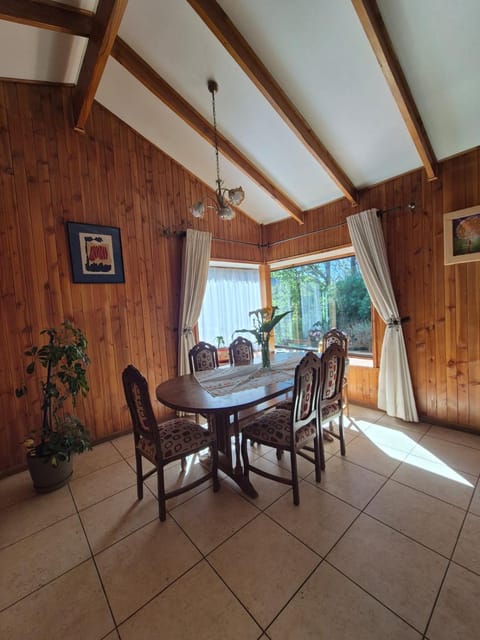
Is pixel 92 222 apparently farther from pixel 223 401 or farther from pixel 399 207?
pixel 399 207

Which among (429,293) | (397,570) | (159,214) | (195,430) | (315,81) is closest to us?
(397,570)

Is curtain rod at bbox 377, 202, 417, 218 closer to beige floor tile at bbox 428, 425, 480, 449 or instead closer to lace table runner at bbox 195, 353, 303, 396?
lace table runner at bbox 195, 353, 303, 396

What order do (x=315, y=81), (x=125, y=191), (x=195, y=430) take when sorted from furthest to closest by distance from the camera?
1. (x=125, y=191)
2. (x=315, y=81)
3. (x=195, y=430)

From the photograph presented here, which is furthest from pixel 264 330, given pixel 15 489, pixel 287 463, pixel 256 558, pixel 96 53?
pixel 96 53

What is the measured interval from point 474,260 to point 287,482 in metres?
2.62

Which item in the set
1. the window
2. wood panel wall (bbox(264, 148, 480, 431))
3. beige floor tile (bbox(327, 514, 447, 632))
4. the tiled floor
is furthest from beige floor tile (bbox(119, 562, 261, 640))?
the window

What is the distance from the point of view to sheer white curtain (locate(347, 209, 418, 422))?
9.84 feet

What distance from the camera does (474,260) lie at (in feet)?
8.45

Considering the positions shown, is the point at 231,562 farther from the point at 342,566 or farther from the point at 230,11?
the point at 230,11

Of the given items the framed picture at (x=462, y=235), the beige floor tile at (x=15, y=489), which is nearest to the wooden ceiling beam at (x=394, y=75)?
the framed picture at (x=462, y=235)

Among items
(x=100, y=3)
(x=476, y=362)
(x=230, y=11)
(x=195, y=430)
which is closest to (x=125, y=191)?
(x=100, y=3)

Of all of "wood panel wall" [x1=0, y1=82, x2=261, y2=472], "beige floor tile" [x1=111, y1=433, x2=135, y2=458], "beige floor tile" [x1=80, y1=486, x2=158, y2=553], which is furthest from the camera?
"beige floor tile" [x1=111, y1=433, x2=135, y2=458]

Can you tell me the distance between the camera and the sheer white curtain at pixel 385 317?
2998mm

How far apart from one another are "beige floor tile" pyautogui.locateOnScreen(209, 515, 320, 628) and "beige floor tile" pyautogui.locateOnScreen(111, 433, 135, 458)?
1.49m
